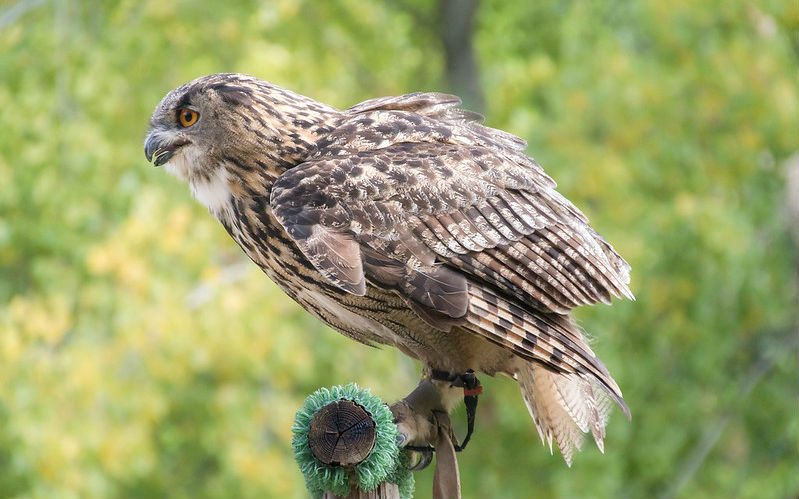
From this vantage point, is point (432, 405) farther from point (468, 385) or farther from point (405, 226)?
point (405, 226)

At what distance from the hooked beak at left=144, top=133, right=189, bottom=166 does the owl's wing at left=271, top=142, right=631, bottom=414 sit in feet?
1.50

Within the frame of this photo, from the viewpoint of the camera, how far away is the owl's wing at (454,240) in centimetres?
295

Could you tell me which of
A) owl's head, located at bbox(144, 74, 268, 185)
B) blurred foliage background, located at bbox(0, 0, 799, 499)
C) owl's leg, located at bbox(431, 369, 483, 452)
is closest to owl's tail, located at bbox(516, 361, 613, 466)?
owl's leg, located at bbox(431, 369, 483, 452)

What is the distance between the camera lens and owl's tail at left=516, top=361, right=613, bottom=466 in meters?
3.51

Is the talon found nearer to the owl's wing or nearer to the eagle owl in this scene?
the eagle owl

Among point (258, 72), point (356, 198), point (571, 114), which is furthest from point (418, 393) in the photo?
point (571, 114)

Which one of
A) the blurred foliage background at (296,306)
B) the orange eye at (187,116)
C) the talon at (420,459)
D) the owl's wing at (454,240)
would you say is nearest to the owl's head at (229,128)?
the orange eye at (187,116)

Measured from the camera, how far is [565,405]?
11.6 ft

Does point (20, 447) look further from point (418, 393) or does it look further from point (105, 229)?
point (418, 393)

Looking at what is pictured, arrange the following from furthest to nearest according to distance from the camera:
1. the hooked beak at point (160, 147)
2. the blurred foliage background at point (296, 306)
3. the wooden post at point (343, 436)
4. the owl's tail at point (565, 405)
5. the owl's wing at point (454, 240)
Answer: the blurred foliage background at point (296, 306) → the owl's tail at point (565, 405) → the hooked beak at point (160, 147) → the owl's wing at point (454, 240) → the wooden post at point (343, 436)

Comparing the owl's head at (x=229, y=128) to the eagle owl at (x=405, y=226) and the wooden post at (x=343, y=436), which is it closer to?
the eagle owl at (x=405, y=226)

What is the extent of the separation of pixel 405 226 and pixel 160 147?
864 mm

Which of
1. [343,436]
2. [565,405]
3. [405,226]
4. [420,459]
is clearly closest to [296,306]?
[565,405]

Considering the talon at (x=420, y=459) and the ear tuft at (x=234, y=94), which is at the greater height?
the ear tuft at (x=234, y=94)
